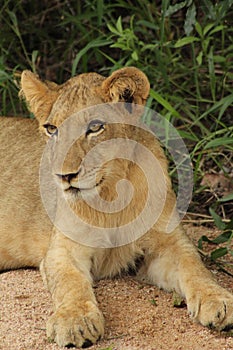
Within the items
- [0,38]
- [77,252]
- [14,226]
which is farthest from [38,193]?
[0,38]

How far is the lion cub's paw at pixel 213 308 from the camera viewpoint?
3068 mm

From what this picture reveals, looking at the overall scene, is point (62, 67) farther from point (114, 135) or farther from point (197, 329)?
point (197, 329)

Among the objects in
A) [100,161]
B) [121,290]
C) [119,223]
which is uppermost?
[100,161]

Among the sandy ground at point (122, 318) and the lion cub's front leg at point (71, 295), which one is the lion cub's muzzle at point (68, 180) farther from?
the sandy ground at point (122, 318)

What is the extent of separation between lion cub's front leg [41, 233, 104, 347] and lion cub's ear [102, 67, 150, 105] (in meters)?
0.66

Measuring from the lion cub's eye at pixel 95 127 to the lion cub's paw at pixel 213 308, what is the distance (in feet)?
2.43

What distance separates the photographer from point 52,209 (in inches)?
155

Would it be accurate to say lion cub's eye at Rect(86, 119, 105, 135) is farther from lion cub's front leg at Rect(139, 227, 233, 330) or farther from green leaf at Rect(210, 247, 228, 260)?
green leaf at Rect(210, 247, 228, 260)

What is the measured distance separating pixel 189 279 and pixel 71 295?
0.50m

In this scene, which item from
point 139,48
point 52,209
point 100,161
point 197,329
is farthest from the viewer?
point 139,48

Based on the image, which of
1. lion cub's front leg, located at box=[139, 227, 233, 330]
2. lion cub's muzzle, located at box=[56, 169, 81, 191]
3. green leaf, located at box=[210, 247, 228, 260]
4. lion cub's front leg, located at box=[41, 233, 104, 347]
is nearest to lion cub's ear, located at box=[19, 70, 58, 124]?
lion cub's muzzle, located at box=[56, 169, 81, 191]

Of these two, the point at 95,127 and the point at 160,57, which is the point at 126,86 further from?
the point at 160,57

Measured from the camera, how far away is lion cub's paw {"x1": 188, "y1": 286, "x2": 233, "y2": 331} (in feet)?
10.1

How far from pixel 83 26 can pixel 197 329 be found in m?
3.01
